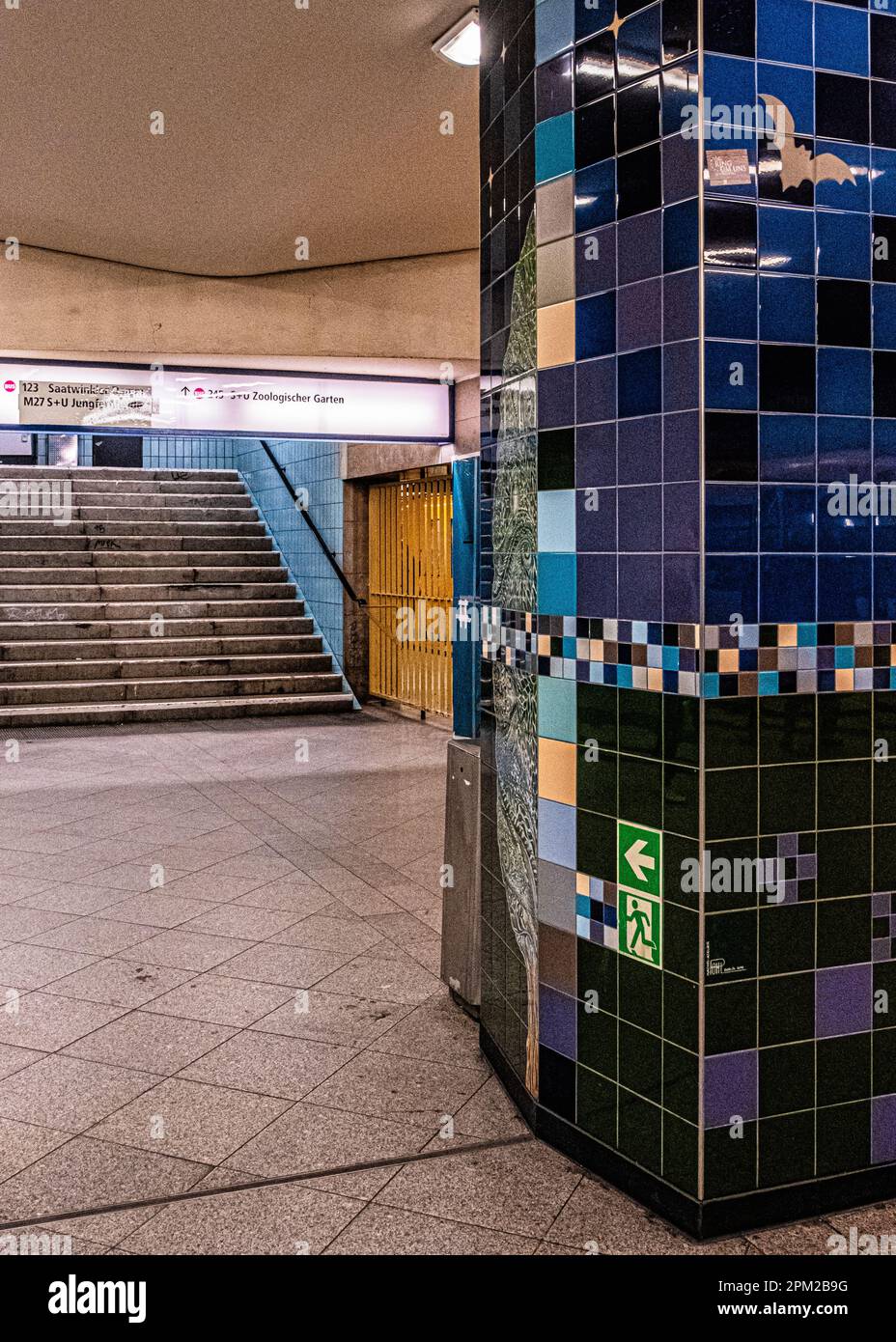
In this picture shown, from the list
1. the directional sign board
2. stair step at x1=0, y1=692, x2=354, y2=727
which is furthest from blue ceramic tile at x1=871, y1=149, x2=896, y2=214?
stair step at x1=0, y1=692, x2=354, y2=727

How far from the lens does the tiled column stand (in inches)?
97.9

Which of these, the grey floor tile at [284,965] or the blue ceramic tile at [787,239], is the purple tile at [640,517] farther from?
the grey floor tile at [284,965]

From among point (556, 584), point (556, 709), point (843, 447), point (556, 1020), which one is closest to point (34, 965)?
point (556, 1020)

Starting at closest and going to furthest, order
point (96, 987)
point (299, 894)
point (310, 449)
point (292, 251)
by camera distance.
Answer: point (96, 987) → point (299, 894) → point (292, 251) → point (310, 449)

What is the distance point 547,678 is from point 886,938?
964mm

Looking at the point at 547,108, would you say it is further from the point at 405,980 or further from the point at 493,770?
the point at 405,980

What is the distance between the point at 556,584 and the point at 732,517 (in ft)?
1.71

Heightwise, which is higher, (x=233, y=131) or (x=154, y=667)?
(x=233, y=131)

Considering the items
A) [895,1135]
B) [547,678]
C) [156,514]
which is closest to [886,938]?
[895,1135]

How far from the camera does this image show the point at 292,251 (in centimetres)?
746

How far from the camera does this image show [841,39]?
2.57 metres

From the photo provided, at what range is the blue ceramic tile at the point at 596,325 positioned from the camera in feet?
8.79

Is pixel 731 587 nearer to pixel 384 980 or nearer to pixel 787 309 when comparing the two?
pixel 787 309

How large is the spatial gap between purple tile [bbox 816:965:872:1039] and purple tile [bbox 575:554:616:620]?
3.02ft
